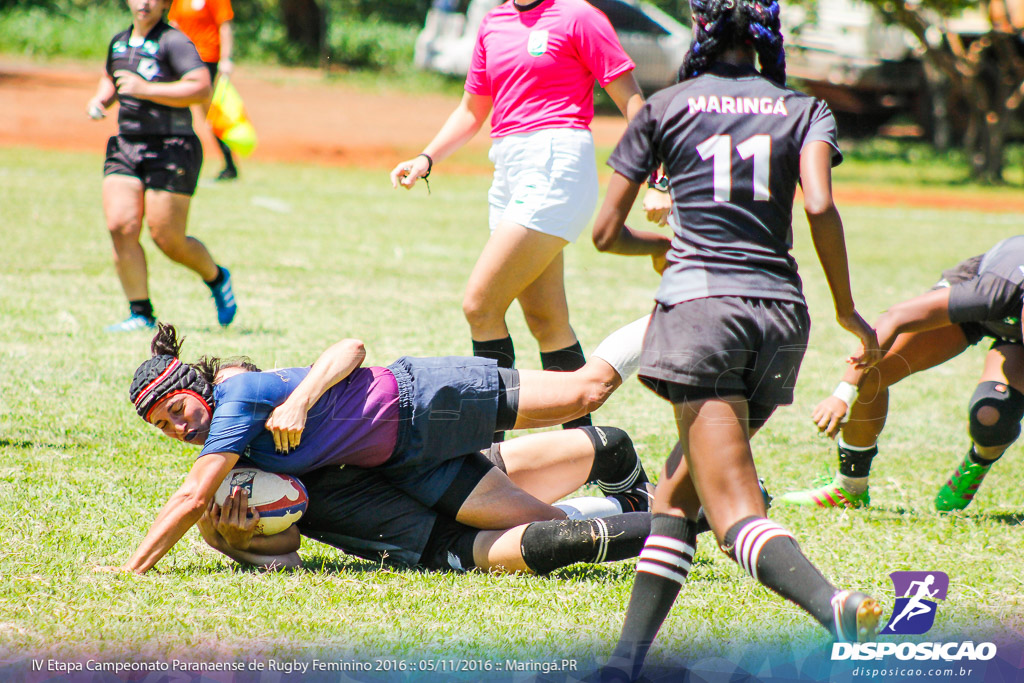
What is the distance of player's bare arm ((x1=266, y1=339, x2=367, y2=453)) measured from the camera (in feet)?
11.3

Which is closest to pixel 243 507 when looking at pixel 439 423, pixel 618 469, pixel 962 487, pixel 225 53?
pixel 439 423

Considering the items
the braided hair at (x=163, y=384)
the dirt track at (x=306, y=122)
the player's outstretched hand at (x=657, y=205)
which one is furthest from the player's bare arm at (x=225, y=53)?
the player's outstretched hand at (x=657, y=205)

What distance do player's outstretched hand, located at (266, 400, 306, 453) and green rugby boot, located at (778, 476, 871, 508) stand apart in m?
2.26

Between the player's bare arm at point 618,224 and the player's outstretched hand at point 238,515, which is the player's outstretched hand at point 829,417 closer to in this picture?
the player's bare arm at point 618,224

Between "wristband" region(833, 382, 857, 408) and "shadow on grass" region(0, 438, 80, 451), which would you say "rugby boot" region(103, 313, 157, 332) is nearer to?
"shadow on grass" region(0, 438, 80, 451)

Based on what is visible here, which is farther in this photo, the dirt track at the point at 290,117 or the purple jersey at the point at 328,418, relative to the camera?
the dirt track at the point at 290,117

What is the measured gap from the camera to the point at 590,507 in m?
4.03

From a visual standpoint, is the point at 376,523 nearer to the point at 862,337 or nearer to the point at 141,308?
the point at 862,337

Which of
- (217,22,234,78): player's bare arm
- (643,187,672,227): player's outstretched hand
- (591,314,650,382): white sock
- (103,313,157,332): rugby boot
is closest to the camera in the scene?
(643,187,672,227): player's outstretched hand

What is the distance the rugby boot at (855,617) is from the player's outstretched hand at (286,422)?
1757mm

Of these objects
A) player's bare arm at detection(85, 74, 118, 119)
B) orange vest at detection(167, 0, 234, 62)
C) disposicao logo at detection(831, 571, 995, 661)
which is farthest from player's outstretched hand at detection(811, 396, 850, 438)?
orange vest at detection(167, 0, 234, 62)

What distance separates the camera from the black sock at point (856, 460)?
461 cm

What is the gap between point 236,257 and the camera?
33.9 feet

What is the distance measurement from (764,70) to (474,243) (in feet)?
31.5
